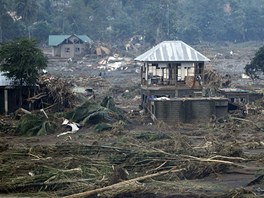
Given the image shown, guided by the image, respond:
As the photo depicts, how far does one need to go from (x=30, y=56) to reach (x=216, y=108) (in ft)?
35.4

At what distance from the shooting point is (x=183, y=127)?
103 feet

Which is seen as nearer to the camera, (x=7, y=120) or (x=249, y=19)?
(x=7, y=120)

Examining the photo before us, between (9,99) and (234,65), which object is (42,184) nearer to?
(9,99)

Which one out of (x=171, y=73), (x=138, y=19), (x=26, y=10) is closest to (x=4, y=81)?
(x=171, y=73)

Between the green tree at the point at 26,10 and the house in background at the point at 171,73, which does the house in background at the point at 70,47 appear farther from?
the house in background at the point at 171,73

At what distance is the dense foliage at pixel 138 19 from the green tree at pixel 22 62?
44944 millimetres

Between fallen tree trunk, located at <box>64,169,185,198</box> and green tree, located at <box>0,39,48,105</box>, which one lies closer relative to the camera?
fallen tree trunk, located at <box>64,169,185,198</box>

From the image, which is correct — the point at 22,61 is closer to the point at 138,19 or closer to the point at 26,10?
the point at 26,10

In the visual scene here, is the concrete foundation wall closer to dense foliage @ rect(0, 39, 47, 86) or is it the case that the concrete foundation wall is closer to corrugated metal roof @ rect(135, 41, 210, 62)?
corrugated metal roof @ rect(135, 41, 210, 62)

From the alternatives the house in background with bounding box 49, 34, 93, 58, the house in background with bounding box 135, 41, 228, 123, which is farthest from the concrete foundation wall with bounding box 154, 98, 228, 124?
the house in background with bounding box 49, 34, 93, 58

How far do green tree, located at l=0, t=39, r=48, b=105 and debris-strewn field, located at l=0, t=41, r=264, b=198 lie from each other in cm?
135

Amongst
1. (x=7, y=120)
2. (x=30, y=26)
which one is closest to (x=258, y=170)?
(x=7, y=120)

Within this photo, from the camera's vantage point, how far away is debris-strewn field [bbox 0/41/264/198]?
18.4 meters

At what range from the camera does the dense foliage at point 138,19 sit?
8331cm
